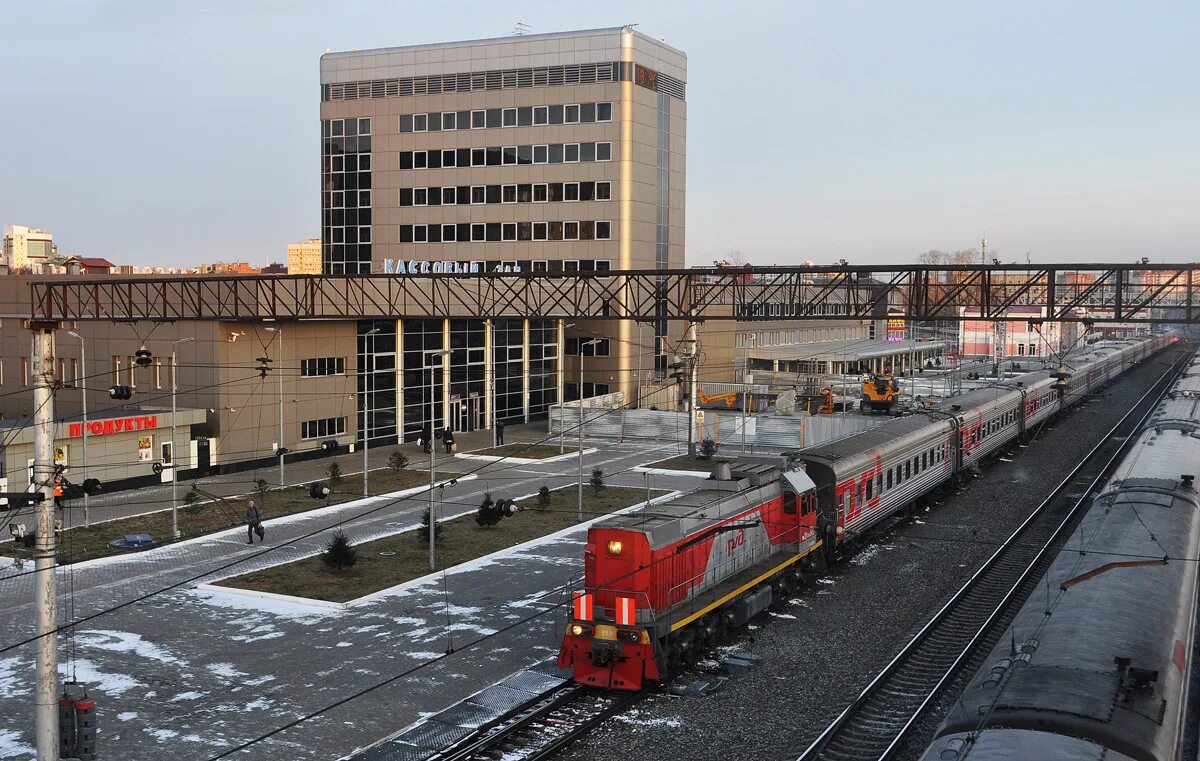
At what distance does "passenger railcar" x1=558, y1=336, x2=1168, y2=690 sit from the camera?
20.0 metres

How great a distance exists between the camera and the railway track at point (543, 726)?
17.2 metres

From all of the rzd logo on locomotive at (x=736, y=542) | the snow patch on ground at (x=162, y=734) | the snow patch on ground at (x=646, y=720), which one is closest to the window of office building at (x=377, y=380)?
the rzd logo on locomotive at (x=736, y=542)

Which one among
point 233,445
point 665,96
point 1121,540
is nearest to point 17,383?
point 233,445

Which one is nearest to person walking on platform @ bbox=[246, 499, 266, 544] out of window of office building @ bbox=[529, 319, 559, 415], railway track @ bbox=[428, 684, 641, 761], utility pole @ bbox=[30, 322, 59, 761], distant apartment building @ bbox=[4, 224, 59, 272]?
railway track @ bbox=[428, 684, 641, 761]

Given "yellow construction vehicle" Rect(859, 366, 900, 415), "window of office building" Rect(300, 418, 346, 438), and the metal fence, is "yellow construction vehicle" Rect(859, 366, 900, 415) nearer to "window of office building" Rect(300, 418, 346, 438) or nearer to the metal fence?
the metal fence

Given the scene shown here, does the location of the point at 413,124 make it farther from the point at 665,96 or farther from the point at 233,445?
the point at 233,445

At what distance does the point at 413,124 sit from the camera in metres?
66.3

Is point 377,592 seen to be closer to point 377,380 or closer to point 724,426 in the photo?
point 377,380

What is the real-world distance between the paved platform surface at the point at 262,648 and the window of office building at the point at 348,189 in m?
37.3

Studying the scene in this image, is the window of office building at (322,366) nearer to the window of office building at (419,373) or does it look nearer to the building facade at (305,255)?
the window of office building at (419,373)

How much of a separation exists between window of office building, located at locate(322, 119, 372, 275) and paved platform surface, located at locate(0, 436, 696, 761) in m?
37.3

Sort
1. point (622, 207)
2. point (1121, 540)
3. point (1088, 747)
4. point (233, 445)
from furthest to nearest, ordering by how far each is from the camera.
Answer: point (622, 207), point (233, 445), point (1121, 540), point (1088, 747)

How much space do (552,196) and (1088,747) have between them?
56161 millimetres

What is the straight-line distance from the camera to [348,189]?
68.3 meters
